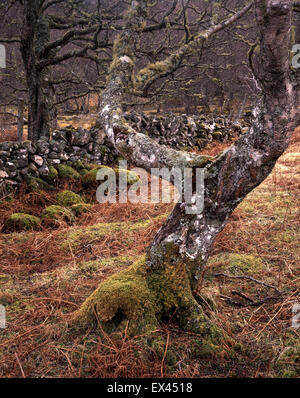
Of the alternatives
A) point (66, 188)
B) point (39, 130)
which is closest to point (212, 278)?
point (66, 188)

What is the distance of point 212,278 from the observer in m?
3.27

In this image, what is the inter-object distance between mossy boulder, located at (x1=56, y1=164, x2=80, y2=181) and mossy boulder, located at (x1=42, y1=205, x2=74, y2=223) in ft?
5.83

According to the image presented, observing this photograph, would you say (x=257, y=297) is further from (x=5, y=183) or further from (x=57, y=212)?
(x=5, y=183)

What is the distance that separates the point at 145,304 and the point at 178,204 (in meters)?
0.83

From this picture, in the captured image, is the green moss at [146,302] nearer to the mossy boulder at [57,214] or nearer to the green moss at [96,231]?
the green moss at [96,231]

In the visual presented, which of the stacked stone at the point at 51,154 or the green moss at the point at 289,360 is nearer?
the green moss at the point at 289,360

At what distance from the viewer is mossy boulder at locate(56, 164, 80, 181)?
699cm

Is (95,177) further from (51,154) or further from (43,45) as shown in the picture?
(43,45)

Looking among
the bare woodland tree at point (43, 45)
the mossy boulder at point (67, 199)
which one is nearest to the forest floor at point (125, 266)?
the mossy boulder at point (67, 199)

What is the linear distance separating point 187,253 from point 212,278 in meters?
0.96

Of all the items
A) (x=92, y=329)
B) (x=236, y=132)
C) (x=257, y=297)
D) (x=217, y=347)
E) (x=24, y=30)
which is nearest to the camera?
(x=217, y=347)

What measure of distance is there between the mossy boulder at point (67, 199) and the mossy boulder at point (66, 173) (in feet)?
3.06

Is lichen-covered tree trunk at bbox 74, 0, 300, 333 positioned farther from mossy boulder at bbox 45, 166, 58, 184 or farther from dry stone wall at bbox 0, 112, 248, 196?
mossy boulder at bbox 45, 166, 58, 184

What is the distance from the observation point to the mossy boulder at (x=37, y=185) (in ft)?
20.5
